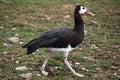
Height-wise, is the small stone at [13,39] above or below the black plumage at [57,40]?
below

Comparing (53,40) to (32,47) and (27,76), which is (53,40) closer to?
(32,47)

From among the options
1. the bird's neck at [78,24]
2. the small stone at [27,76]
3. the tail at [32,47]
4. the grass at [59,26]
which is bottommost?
the grass at [59,26]

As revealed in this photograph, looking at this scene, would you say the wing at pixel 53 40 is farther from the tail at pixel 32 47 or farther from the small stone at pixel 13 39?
the small stone at pixel 13 39

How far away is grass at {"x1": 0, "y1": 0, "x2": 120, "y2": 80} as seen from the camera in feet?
27.8

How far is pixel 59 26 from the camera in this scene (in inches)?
495

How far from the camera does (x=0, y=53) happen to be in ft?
30.9

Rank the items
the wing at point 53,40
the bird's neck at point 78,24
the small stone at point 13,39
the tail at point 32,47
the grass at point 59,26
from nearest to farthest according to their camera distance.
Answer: the tail at point 32,47 < the wing at point 53,40 < the bird's neck at point 78,24 < the grass at point 59,26 < the small stone at point 13,39

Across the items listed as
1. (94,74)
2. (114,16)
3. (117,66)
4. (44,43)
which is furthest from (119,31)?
(44,43)

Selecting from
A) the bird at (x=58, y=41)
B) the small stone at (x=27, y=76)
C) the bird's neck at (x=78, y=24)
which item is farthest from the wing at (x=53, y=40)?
the small stone at (x=27, y=76)

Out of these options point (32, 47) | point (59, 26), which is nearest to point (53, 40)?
point (32, 47)

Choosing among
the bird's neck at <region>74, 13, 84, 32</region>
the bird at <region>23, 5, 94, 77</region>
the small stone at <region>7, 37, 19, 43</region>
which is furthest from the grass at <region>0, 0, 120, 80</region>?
the bird's neck at <region>74, 13, 84, 32</region>

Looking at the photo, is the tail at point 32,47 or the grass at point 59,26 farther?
the grass at point 59,26

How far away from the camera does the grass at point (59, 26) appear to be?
8477 millimetres

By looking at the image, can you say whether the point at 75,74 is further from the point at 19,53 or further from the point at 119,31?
the point at 119,31
